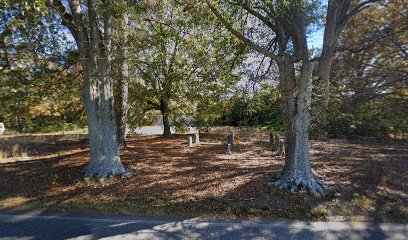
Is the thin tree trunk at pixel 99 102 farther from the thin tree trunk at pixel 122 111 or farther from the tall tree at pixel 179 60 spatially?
the thin tree trunk at pixel 122 111

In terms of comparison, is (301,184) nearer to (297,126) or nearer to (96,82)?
(297,126)

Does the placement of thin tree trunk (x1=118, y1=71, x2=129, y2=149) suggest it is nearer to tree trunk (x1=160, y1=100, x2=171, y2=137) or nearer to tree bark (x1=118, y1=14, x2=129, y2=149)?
tree bark (x1=118, y1=14, x2=129, y2=149)

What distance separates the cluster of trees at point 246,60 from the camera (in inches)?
217

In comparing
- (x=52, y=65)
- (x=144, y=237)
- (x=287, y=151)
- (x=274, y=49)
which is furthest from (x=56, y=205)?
(x=274, y=49)

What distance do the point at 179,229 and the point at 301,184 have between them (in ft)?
9.74

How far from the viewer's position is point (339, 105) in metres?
5.81

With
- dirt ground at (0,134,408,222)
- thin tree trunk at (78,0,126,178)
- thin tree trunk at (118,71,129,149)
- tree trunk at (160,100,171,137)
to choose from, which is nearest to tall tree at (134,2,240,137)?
tree trunk at (160,100,171,137)

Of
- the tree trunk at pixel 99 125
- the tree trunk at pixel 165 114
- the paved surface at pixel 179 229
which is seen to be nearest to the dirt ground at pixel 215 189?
the paved surface at pixel 179 229

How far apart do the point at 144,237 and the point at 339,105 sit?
5160 millimetres

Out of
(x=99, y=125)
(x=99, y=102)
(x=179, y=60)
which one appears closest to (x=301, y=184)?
(x=99, y=125)

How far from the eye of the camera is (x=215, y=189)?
566 cm

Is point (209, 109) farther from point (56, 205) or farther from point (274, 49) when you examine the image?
point (56, 205)

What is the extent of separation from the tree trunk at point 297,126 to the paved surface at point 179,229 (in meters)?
1.35

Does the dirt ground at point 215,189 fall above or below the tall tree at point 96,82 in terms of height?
below
